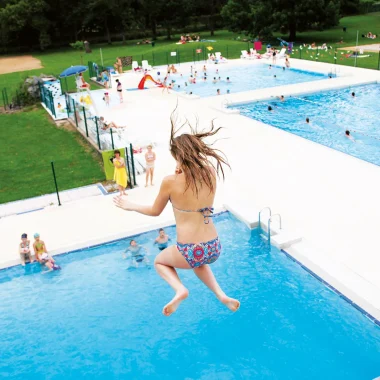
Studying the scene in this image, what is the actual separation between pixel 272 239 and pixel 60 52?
5344cm

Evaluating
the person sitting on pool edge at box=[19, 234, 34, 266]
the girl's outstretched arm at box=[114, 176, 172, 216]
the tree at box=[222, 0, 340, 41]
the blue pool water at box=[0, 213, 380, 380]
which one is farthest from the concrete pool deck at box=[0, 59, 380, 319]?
the tree at box=[222, 0, 340, 41]

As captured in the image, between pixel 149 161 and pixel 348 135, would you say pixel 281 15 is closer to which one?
pixel 348 135

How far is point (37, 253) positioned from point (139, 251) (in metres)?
2.33

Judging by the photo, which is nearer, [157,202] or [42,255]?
[157,202]

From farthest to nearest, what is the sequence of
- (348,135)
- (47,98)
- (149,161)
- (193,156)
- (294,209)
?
(47,98) < (348,135) < (149,161) < (294,209) < (193,156)

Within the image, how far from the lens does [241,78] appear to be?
34.8m

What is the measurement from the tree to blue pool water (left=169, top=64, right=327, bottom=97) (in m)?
10.4

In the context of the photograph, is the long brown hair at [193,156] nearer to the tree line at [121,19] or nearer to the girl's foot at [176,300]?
the girl's foot at [176,300]

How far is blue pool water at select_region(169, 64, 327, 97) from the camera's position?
31.5 meters

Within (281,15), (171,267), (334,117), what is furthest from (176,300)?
(281,15)

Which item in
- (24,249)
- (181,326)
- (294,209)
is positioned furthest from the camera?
(294,209)

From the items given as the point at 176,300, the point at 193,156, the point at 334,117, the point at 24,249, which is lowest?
the point at 334,117

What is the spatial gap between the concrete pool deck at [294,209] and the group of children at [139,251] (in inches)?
24.5

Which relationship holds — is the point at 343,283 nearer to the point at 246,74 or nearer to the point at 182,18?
the point at 246,74
